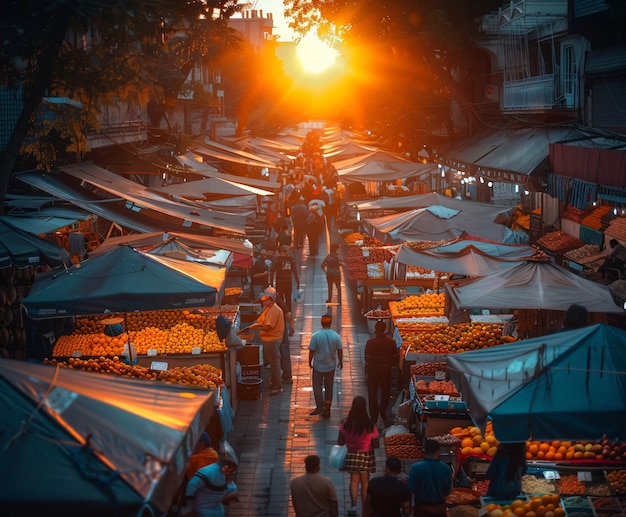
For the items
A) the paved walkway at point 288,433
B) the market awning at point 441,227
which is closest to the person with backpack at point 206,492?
the paved walkway at point 288,433

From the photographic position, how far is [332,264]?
69.7ft

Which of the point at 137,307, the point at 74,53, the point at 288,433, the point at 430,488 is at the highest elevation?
the point at 74,53

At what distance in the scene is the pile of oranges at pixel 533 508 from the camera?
875 cm

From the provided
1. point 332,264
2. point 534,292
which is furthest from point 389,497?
point 332,264

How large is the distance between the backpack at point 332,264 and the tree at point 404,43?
16.4 metres

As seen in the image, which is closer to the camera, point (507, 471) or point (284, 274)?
point (507, 471)

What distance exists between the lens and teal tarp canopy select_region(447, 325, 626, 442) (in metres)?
7.76

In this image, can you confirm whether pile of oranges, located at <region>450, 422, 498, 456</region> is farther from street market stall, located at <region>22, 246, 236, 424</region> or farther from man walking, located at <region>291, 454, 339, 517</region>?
street market stall, located at <region>22, 246, 236, 424</region>

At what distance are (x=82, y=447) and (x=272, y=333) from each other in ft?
31.2

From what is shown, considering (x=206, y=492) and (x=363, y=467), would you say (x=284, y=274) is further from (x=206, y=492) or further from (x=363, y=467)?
(x=206, y=492)

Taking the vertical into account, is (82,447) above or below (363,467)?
above

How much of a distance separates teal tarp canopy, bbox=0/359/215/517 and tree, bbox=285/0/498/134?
3077 cm

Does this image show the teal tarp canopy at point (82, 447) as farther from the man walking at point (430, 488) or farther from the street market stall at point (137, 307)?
the street market stall at point (137, 307)

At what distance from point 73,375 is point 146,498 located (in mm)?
1389
